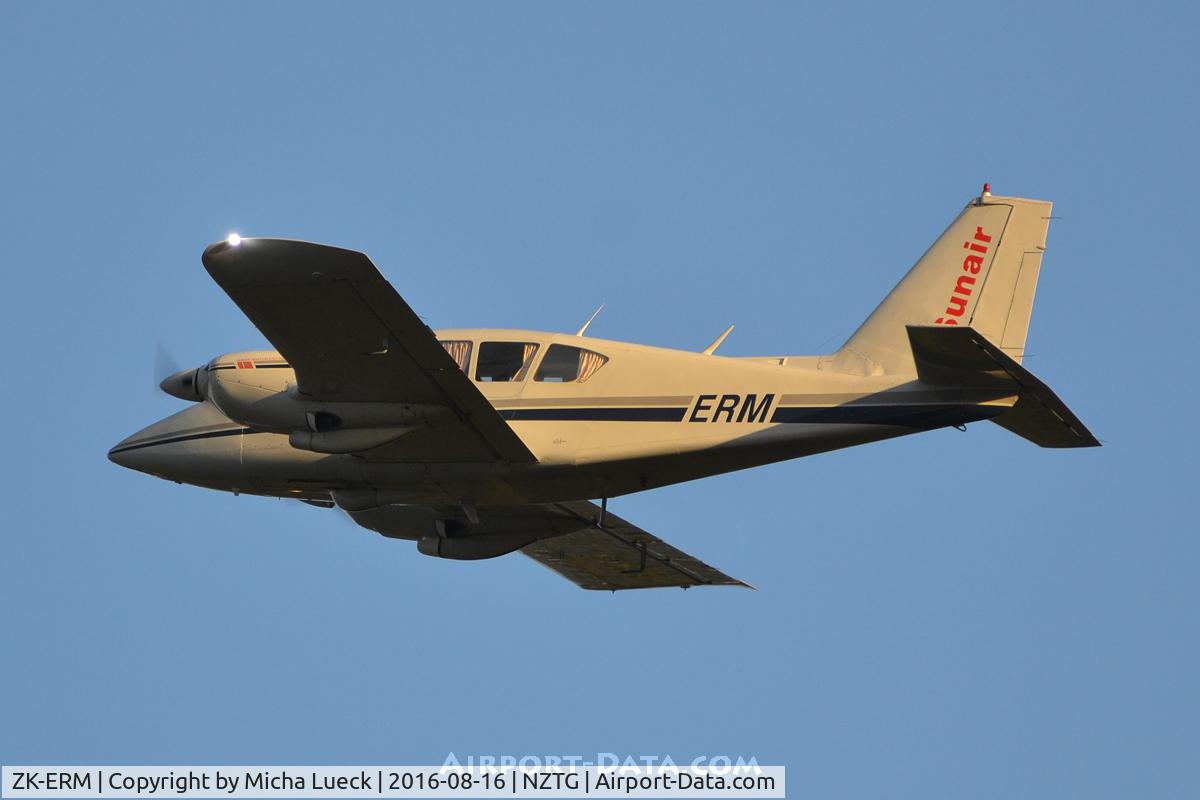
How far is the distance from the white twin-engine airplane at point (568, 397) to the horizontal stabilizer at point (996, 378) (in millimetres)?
27

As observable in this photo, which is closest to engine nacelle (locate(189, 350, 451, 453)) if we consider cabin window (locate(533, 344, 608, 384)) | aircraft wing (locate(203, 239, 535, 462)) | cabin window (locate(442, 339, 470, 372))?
aircraft wing (locate(203, 239, 535, 462))

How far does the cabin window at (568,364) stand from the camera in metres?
23.4

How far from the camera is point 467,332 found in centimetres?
2373

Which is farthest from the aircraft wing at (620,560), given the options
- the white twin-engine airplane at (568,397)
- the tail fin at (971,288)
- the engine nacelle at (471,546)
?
the tail fin at (971,288)

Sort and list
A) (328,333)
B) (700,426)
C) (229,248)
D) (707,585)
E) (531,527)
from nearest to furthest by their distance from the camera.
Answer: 1. (229,248)
2. (328,333)
3. (700,426)
4. (531,527)
5. (707,585)

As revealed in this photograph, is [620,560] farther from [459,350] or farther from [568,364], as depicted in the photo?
[459,350]

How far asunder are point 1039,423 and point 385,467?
8.49 meters

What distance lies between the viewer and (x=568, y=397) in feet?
76.4

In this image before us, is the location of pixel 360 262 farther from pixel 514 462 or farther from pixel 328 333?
pixel 514 462

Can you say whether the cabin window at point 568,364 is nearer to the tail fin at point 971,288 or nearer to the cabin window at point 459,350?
the cabin window at point 459,350

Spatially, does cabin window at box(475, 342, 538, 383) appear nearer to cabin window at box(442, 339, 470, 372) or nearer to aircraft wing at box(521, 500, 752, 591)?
cabin window at box(442, 339, 470, 372)

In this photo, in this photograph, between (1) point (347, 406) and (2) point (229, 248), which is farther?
(1) point (347, 406)

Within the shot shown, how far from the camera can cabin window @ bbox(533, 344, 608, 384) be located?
2336 cm

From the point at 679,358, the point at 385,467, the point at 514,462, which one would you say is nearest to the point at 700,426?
the point at 679,358
